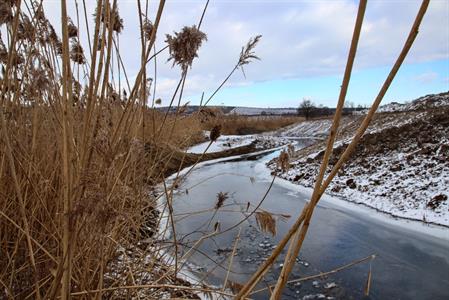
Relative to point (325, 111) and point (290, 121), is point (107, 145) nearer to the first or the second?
point (290, 121)

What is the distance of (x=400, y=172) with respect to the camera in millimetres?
6934

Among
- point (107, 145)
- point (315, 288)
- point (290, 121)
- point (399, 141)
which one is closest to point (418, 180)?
point (399, 141)

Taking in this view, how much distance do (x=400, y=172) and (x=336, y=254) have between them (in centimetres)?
364

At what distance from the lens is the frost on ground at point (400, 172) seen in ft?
18.1

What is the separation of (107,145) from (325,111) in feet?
147

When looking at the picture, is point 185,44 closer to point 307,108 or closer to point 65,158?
point 65,158

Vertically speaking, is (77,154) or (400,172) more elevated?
(77,154)

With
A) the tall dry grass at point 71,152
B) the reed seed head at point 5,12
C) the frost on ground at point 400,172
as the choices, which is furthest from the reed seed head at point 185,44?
the frost on ground at point 400,172

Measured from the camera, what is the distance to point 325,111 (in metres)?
43.8

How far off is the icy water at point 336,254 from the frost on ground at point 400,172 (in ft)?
2.09

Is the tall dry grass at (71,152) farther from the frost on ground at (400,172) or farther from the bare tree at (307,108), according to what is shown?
the bare tree at (307,108)

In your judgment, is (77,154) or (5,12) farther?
(5,12)

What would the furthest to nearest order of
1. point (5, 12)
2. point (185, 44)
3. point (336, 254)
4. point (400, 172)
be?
point (400, 172) < point (336, 254) < point (5, 12) < point (185, 44)

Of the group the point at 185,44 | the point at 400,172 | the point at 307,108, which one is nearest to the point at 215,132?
the point at 185,44
